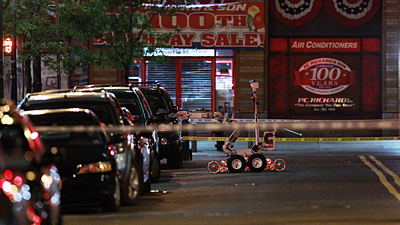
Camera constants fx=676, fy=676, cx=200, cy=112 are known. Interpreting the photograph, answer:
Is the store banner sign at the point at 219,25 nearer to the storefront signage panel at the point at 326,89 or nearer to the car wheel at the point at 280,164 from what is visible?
the storefront signage panel at the point at 326,89

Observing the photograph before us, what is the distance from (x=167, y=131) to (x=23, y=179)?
939 centimetres

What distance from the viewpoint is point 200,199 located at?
10125 millimetres

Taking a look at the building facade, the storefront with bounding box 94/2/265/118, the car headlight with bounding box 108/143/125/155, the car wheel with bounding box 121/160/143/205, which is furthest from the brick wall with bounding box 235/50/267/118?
the car headlight with bounding box 108/143/125/155

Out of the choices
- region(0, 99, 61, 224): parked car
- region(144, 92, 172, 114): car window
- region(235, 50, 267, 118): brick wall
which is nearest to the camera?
region(0, 99, 61, 224): parked car

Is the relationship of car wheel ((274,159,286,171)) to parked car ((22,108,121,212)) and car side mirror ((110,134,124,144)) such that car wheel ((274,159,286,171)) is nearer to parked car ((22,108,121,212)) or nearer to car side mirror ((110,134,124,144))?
car side mirror ((110,134,124,144))

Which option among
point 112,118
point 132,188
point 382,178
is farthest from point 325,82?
point 132,188

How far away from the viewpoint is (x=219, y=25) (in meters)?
24.2

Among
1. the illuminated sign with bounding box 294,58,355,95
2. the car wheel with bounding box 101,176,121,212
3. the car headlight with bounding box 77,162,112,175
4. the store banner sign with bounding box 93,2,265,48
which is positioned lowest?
the car wheel with bounding box 101,176,121,212

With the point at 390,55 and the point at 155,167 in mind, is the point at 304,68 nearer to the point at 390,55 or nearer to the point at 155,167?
the point at 390,55

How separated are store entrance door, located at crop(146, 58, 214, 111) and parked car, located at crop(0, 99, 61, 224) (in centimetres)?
1815

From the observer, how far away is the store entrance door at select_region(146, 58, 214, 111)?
82.4 ft

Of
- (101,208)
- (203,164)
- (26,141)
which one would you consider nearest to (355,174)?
(203,164)

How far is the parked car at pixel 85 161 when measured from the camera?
27.0ft

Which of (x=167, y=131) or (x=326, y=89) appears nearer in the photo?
(x=167, y=131)
